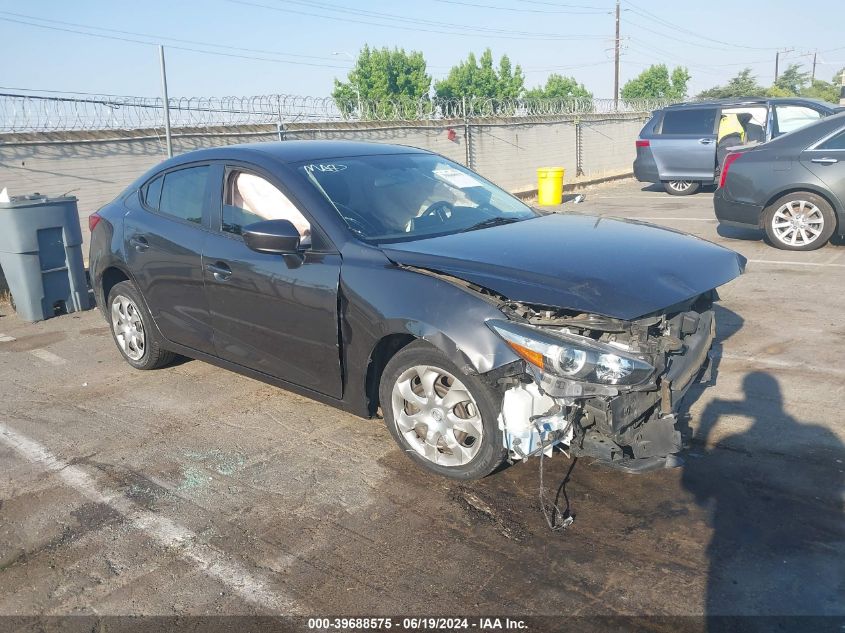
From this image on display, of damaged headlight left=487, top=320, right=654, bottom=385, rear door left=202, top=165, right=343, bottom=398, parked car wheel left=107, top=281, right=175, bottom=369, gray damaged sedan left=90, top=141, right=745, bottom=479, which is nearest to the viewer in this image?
damaged headlight left=487, top=320, right=654, bottom=385

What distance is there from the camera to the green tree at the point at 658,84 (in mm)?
95812

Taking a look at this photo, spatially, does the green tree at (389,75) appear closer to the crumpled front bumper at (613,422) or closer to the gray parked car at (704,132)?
the gray parked car at (704,132)

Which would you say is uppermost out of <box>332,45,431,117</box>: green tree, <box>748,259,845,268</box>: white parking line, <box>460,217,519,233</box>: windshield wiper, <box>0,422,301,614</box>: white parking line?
<box>332,45,431,117</box>: green tree

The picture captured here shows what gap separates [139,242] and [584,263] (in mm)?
3259

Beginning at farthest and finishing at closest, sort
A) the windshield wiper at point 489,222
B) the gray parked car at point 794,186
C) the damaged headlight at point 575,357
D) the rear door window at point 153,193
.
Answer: the gray parked car at point 794,186
the rear door window at point 153,193
the windshield wiper at point 489,222
the damaged headlight at point 575,357

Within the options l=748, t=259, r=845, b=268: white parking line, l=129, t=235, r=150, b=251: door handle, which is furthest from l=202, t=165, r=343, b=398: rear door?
l=748, t=259, r=845, b=268: white parking line

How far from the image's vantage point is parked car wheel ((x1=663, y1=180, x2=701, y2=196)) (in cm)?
1642

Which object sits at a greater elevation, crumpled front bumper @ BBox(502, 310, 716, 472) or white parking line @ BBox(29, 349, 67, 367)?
crumpled front bumper @ BBox(502, 310, 716, 472)

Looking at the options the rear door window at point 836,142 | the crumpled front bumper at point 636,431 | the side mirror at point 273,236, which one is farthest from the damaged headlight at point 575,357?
the rear door window at point 836,142

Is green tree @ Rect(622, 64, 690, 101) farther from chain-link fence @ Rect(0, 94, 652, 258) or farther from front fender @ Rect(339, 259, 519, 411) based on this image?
front fender @ Rect(339, 259, 519, 411)

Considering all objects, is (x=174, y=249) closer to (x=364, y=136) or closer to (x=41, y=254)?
(x=41, y=254)

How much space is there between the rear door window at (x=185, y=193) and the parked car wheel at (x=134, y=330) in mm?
741

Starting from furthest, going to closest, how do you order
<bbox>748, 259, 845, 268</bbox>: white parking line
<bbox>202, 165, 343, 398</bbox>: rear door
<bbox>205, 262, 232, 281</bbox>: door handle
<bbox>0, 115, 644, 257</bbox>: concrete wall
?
<bbox>0, 115, 644, 257</bbox>: concrete wall
<bbox>748, 259, 845, 268</bbox>: white parking line
<bbox>205, 262, 232, 281</bbox>: door handle
<bbox>202, 165, 343, 398</bbox>: rear door

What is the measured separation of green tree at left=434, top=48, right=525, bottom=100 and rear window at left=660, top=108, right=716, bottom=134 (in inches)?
2769
